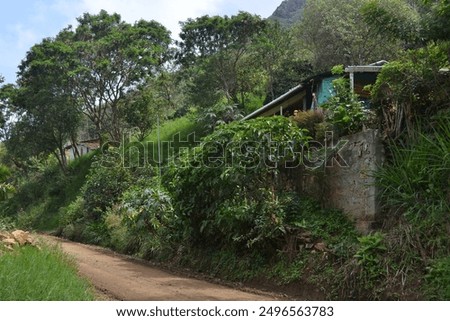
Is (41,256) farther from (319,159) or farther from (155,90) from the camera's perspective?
(155,90)

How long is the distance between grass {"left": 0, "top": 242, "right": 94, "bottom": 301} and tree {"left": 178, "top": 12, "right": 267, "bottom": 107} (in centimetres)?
2004

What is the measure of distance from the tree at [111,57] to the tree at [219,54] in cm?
218

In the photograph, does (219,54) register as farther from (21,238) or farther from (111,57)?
(21,238)

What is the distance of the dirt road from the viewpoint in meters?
8.05

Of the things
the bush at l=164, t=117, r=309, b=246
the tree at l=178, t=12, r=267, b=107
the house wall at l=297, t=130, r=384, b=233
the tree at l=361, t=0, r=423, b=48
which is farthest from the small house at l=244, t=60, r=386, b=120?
the tree at l=178, t=12, r=267, b=107

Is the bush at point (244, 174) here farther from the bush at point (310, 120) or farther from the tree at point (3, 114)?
the tree at point (3, 114)

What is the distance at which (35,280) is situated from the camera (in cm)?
632

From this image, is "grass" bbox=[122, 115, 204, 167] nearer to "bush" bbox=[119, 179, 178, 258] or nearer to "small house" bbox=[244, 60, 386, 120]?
"small house" bbox=[244, 60, 386, 120]

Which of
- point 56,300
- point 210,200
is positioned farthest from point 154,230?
point 56,300

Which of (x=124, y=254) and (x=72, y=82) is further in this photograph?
(x=72, y=82)

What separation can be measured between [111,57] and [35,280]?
2446 centimetres

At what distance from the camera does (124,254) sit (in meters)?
15.1

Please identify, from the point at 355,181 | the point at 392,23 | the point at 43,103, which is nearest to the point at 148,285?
the point at 355,181

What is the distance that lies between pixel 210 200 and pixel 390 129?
4.01m
